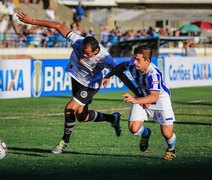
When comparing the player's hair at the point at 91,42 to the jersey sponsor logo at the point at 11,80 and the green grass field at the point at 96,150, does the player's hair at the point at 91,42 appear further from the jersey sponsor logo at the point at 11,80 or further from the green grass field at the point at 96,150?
the jersey sponsor logo at the point at 11,80

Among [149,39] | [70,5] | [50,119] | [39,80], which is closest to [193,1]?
[70,5]

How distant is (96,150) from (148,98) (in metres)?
2.13

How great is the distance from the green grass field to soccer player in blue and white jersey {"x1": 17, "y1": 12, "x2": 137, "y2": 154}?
1.81ft

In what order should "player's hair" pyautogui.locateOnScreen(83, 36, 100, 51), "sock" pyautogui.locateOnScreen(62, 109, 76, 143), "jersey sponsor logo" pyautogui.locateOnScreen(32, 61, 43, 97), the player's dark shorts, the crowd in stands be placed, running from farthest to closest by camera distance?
1. the crowd in stands
2. "jersey sponsor logo" pyautogui.locateOnScreen(32, 61, 43, 97)
3. the player's dark shorts
4. "sock" pyautogui.locateOnScreen(62, 109, 76, 143)
5. "player's hair" pyautogui.locateOnScreen(83, 36, 100, 51)

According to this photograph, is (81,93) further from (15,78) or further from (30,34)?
(30,34)

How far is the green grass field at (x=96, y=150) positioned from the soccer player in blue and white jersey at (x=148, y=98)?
47cm

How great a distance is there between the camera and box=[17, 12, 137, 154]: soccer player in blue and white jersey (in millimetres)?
13203

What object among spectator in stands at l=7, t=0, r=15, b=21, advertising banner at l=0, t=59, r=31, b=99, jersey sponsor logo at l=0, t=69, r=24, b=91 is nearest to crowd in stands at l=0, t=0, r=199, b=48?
spectator in stands at l=7, t=0, r=15, b=21

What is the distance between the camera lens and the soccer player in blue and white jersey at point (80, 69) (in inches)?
520

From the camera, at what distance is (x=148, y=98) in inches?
475

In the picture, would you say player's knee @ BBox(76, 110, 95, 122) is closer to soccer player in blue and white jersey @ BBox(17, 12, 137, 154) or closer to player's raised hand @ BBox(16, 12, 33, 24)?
soccer player in blue and white jersey @ BBox(17, 12, 137, 154)

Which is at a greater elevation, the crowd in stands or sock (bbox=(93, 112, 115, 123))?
sock (bbox=(93, 112, 115, 123))

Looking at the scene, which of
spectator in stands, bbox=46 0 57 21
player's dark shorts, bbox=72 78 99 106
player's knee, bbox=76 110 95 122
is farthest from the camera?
spectator in stands, bbox=46 0 57 21

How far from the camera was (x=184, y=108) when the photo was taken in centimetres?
2372
